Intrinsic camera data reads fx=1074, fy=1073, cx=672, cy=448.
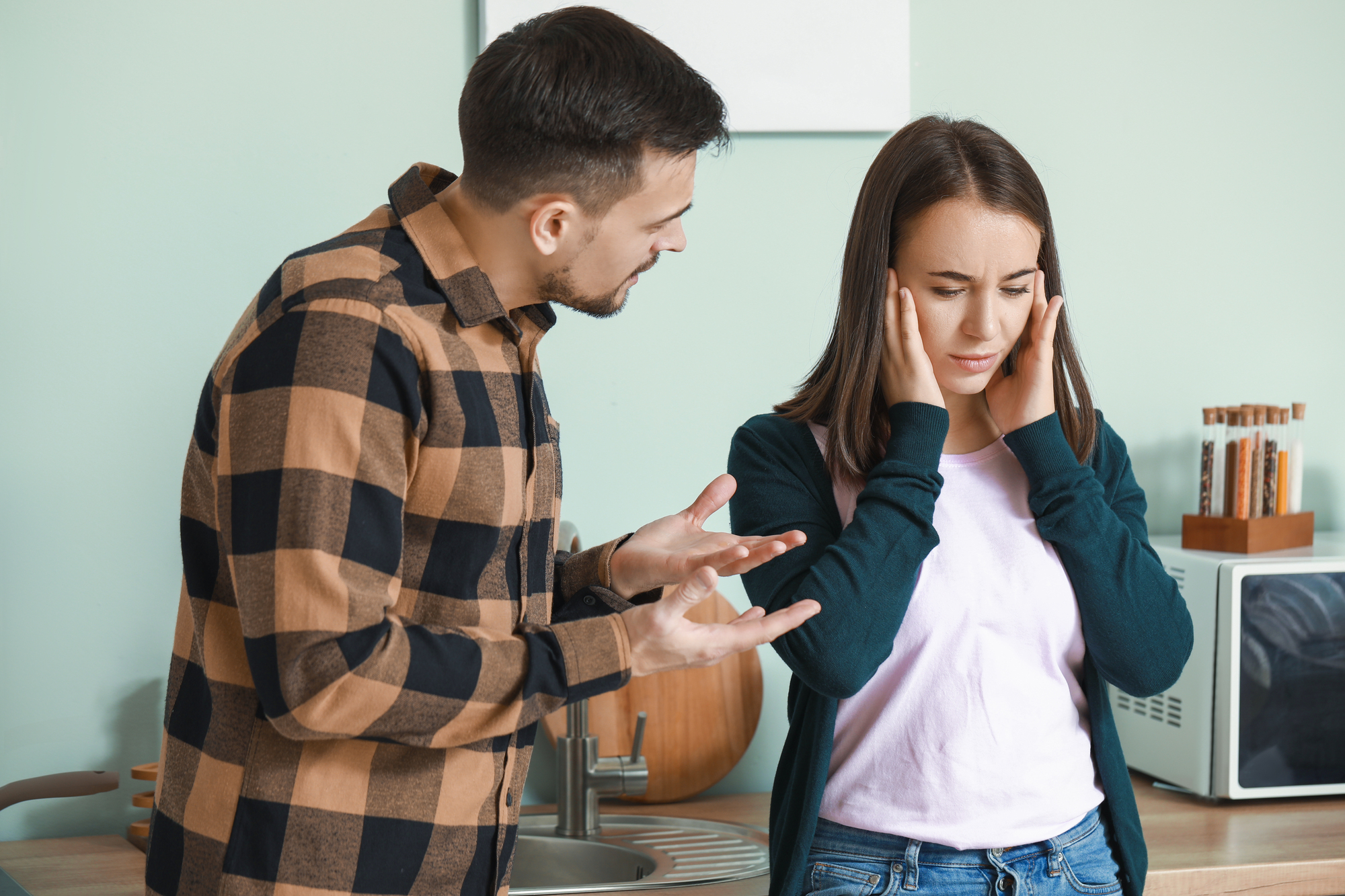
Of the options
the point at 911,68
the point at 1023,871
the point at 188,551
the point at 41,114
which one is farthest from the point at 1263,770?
the point at 41,114

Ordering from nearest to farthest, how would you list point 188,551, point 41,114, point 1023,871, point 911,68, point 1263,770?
point 188,551, point 1023,871, point 41,114, point 1263,770, point 911,68

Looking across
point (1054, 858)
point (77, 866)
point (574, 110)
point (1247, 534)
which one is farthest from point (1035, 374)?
point (77, 866)

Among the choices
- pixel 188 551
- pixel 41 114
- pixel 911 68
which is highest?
pixel 911 68

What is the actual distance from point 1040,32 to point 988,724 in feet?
4.09

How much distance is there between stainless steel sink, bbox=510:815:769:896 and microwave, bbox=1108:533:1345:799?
2.26 ft

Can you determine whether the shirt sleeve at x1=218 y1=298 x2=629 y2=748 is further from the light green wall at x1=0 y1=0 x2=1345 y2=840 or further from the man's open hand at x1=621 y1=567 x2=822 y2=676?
the light green wall at x1=0 y1=0 x2=1345 y2=840

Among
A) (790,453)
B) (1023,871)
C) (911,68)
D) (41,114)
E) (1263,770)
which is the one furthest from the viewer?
(911,68)

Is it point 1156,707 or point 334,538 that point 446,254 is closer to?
point 334,538

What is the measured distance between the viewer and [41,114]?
1479 millimetres

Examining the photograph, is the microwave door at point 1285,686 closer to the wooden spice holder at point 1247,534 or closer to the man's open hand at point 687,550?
the wooden spice holder at point 1247,534

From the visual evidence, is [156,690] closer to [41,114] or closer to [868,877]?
[41,114]

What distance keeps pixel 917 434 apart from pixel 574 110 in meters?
0.50

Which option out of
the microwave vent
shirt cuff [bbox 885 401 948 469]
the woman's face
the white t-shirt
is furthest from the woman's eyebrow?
the microwave vent

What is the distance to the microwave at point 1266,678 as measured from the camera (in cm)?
158
